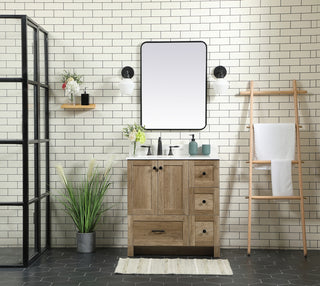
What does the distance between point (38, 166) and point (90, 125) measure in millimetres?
824

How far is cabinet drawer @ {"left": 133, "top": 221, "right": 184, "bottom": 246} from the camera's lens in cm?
539

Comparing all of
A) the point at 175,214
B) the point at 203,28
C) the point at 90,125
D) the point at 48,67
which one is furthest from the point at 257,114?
the point at 48,67

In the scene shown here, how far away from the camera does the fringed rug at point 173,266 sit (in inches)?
191

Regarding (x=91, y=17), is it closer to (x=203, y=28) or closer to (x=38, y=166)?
(x=203, y=28)

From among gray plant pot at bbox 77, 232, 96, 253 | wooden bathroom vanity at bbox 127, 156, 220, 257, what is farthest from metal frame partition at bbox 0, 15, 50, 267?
wooden bathroom vanity at bbox 127, 156, 220, 257

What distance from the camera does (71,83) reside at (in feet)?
18.4

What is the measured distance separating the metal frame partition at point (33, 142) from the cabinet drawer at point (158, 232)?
110 cm

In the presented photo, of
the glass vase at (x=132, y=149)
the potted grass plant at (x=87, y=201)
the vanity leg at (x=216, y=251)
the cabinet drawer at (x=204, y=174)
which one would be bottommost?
the vanity leg at (x=216, y=251)

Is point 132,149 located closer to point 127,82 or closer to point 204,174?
point 127,82

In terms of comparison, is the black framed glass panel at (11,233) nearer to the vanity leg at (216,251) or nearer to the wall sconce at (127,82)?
the wall sconce at (127,82)

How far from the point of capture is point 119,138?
5887 millimetres

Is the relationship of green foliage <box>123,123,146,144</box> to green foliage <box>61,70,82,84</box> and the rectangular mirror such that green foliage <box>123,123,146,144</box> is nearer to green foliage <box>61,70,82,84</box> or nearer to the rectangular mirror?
the rectangular mirror

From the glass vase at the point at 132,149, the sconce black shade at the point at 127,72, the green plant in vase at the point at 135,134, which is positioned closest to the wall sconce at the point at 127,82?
the sconce black shade at the point at 127,72

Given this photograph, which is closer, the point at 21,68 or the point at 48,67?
the point at 21,68
